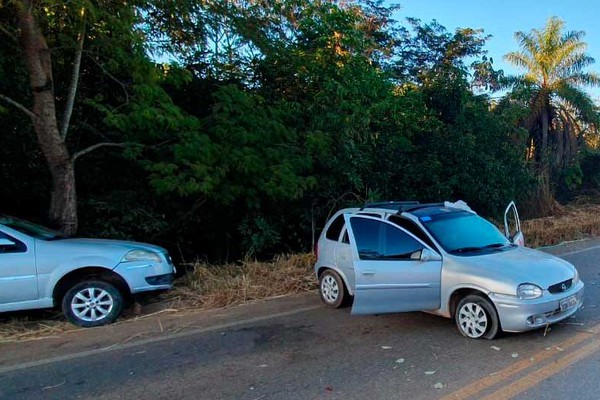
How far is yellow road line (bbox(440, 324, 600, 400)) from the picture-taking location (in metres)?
4.08

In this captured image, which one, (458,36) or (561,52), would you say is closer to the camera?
(561,52)

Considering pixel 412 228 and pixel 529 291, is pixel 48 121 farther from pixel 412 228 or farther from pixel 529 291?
pixel 529 291

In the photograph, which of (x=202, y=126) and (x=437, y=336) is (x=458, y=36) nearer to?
(x=202, y=126)

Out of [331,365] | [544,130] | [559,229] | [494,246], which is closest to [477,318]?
[494,246]

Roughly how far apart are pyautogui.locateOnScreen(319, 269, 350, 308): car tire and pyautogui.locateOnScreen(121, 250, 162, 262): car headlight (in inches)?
90.4

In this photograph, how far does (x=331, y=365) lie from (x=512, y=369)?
1605 millimetres

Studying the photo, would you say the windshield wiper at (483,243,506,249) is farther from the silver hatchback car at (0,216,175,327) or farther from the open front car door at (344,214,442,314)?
the silver hatchback car at (0,216,175,327)

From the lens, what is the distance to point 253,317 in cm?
671

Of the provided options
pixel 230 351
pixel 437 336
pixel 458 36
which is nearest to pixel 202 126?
pixel 230 351

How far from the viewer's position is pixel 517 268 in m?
5.35

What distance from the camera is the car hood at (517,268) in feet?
17.0

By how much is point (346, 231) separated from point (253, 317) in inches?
65.7

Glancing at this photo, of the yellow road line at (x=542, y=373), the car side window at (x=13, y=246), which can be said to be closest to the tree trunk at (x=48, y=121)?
the car side window at (x=13, y=246)

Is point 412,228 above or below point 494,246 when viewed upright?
above
